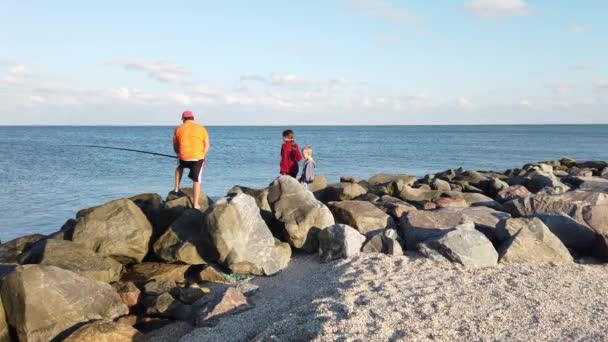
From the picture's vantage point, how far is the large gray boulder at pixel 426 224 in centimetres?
884

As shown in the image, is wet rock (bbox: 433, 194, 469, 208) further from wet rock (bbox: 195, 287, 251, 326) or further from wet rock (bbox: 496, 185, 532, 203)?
wet rock (bbox: 195, 287, 251, 326)

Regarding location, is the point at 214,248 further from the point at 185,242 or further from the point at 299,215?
Answer: the point at 299,215

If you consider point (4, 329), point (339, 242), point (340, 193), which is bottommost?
point (4, 329)

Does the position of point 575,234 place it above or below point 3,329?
above

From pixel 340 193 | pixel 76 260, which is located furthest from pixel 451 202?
pixel 76 260

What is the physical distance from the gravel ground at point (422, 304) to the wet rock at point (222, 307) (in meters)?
0.16

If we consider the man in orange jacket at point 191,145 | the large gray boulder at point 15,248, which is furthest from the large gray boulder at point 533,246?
the large gray boulder at point 15,248

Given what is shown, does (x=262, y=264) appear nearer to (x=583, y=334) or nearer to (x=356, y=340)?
(x=356, y=340)

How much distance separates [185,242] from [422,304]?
164 inches

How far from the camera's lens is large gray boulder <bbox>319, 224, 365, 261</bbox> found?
335 inches

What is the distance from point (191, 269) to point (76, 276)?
202 centimetres

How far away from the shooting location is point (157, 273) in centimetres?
845

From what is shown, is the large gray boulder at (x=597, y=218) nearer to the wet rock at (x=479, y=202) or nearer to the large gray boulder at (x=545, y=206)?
the large gray boulder at (x=545, y=206)

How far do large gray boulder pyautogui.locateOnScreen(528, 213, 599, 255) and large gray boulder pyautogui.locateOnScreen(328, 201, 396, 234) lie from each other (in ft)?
8.92
